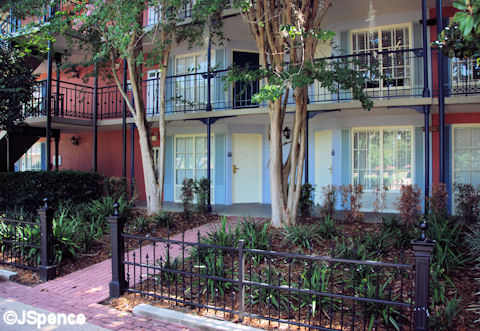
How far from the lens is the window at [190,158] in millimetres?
12758

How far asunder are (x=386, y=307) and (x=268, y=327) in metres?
1.24

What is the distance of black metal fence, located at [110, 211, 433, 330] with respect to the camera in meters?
3.54

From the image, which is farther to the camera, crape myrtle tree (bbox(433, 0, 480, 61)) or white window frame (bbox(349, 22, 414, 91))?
white window frame (bbox(349, 22, 414, 91))

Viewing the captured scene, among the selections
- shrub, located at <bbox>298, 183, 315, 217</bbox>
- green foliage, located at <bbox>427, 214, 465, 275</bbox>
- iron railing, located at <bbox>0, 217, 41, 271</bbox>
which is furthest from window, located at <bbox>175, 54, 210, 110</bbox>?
green foliage, located at <bbox>427, 214, 465, 275</bbox>

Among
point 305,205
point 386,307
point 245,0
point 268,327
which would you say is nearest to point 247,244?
point 268,327

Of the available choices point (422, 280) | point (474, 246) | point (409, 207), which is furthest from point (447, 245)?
point (422, 280)

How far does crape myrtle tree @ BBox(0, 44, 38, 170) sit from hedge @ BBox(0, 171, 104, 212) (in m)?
1.36

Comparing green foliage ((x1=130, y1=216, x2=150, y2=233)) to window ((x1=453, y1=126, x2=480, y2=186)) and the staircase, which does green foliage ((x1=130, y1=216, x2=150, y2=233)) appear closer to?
the staircase

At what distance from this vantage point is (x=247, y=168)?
12.5 meters

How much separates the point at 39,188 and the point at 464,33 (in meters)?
9.25

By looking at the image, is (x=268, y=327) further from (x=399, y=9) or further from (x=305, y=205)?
(x=399, y=9)

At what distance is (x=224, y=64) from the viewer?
12.2m

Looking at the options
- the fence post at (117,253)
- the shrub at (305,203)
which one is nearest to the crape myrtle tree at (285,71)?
the shrub at (305,203)

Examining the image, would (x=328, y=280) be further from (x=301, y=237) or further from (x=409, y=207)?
(x=409, y=207)
